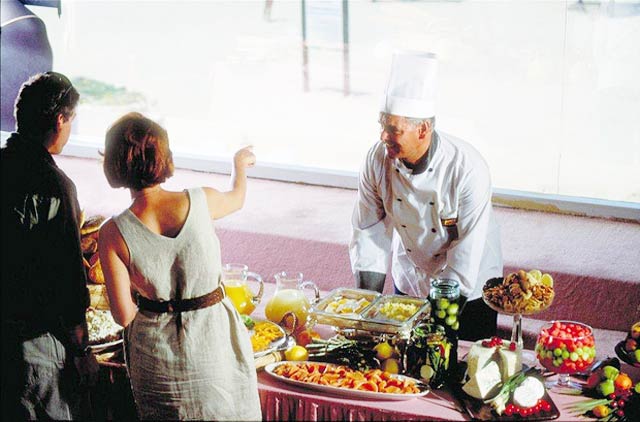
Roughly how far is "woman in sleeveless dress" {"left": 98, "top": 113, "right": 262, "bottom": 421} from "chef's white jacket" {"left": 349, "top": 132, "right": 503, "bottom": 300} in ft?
2.78

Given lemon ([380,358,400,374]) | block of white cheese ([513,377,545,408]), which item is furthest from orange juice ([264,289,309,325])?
block of white cheese ([513,377,545,408])

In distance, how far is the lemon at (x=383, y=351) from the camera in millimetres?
2818

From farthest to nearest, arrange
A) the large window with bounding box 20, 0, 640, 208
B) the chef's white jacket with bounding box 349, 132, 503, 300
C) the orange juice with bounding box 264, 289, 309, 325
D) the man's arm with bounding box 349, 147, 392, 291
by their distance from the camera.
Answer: the large window with bounding box 20, 0, 640, 208
the man's arm with bounding box 349, 147, 392, 291
the chef's white jacket with bounding box 349, 132, 503, 300
the orange juice with bounding box 264, 289, 309, 325

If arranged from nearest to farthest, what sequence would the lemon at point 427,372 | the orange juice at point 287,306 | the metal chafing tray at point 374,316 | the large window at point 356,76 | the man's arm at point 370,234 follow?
1. the lemon at point 427,372
2. the metal chafing tray at point 374,316
3. the orange juice at point 287,306
4. the man's arm at point 370,234
5. the large window at point 356,76

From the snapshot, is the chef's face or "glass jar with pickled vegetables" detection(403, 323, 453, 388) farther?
the chef's face

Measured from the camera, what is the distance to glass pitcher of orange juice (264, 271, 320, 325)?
3.14 m

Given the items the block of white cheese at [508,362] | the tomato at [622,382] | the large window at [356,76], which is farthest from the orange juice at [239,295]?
the large window at [356,76]

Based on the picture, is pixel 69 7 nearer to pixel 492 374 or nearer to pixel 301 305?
pixel 301 305

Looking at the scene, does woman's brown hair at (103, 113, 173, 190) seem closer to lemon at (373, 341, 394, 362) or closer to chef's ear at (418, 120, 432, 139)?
lemon at (373, 341, 394, 362)

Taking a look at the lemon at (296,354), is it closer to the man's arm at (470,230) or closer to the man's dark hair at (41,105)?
the man's arm at (470,230)

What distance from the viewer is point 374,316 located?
2.88m

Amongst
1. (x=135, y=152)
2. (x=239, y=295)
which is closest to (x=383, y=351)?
(x=239, y=295)

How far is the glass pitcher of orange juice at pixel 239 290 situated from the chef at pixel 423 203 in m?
0.45

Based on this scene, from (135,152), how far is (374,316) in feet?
3.16
